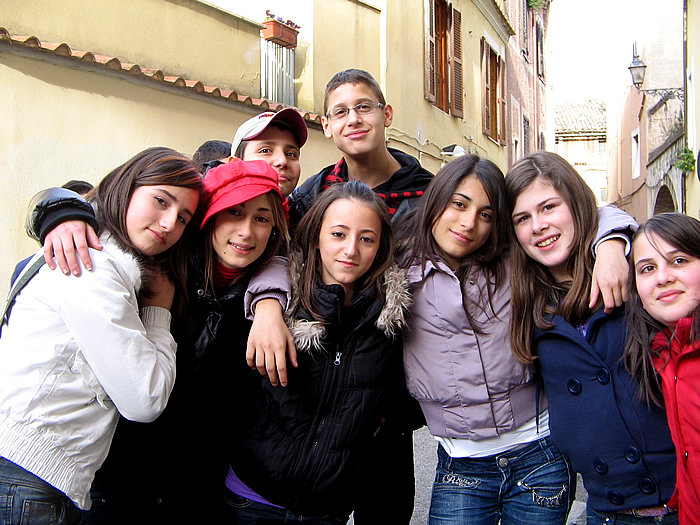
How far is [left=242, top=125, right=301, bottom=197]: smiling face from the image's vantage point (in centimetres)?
272

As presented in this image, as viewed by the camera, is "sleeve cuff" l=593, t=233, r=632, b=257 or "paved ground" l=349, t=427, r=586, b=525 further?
"paved ground" l=349, t=427, r=586, b=525

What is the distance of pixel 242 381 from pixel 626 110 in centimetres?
2160

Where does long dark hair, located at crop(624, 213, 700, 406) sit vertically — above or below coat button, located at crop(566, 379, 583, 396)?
above

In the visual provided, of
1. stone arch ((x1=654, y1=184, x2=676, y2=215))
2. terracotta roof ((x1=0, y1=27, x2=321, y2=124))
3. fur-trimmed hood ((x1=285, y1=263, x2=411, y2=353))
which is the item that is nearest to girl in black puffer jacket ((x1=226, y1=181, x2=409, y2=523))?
fur-trimmed hood ((x1=285, y1=263, x2=411, y2=353))

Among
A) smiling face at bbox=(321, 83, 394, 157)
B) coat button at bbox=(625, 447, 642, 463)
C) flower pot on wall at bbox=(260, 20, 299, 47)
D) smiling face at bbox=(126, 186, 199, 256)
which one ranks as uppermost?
flower pot on wall at bbox=(260, 20, 299, 47)

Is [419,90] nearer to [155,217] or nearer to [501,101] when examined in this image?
[501,101]

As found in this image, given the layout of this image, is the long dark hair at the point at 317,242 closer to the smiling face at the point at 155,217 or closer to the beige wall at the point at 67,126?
the smiling face at the point at 155,217

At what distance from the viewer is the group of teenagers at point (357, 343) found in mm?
1758

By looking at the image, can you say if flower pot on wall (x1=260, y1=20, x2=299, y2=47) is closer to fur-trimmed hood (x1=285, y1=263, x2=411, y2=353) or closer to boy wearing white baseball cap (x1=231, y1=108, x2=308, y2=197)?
boy wearing white baseball cap (x1=231, y1=108, x2=308, y2=197)

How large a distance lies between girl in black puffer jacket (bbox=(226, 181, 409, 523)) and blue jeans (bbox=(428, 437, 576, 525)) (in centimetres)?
34

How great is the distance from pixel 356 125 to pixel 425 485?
2.31m

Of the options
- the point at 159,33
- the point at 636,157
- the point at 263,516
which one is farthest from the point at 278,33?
the point at 636,157

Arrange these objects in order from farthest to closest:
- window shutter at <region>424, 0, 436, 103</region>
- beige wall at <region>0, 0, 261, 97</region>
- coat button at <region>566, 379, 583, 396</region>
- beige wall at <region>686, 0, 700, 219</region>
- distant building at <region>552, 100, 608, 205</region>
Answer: distant building at <region>552, 100, 608, 205</region> < window shutter at <region>424, 0, 436, 103</region> < beige wall at <region>686, 0, 700, 219</region> < beige wall at <region>0, 0, 261, 97</region> < coat button at <region>566, 379, 583, 396</region>

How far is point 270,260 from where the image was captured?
2.22 m
